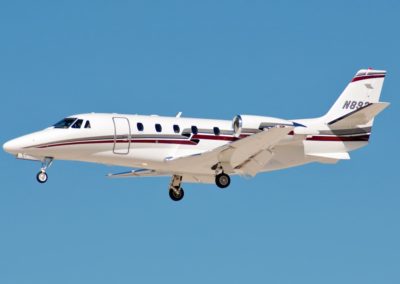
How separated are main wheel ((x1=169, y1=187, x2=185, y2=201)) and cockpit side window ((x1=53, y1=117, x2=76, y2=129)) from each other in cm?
492

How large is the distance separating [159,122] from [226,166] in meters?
2.76

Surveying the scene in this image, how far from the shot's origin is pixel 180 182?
3803cm

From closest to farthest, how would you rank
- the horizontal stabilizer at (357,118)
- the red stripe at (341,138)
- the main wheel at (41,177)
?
the main wheel at (41,177) < the horizontal stabilizer at (357,118) < the red stripe at (341,138)

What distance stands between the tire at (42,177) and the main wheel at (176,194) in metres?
5.44

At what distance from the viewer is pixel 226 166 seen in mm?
36156

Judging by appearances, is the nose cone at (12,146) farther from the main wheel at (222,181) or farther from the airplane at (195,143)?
the main wheel at (222,181)

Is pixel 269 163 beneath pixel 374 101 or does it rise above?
beneath

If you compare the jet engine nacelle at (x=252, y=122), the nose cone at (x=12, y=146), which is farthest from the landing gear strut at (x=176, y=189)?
the nose cone at (x=12, y=146)

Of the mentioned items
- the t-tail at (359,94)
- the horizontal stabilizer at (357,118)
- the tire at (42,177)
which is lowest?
the tire at (42,177)

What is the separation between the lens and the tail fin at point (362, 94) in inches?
1555

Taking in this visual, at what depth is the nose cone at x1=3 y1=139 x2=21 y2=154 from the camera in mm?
34344

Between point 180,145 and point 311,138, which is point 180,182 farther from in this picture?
point 311,138

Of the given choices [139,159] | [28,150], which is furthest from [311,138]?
[28,150]

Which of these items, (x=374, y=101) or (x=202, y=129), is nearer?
(x=202, y=129)
